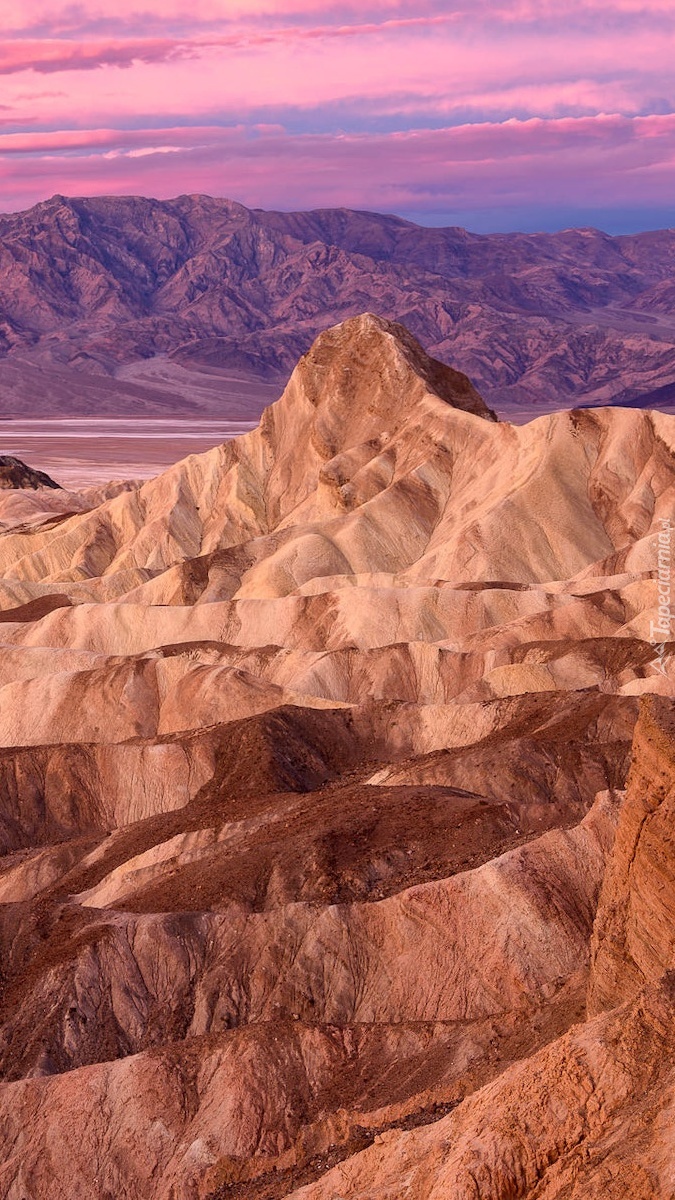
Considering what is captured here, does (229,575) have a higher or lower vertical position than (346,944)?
lower

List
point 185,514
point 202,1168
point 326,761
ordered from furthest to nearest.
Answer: point 185,514, point 326,761, point 202,1168

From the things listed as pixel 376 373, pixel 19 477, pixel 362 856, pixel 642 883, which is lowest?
pixel 19 477

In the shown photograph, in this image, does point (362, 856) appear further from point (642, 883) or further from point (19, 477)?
point (19, 477)

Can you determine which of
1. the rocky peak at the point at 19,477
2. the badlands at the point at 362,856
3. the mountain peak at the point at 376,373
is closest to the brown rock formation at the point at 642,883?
the badlands at the point at 362,856

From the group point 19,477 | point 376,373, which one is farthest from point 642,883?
point 19,477

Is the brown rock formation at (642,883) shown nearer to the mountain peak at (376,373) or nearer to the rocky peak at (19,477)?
the mountain peak at (376,373)

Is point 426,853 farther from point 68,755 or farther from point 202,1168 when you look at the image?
point 68,755

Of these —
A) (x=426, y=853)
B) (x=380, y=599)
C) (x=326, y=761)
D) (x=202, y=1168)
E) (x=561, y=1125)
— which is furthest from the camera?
(x=380, y=599)

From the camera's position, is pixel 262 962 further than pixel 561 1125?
Yes

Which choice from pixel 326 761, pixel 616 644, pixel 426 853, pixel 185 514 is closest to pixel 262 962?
pixel 426 853
